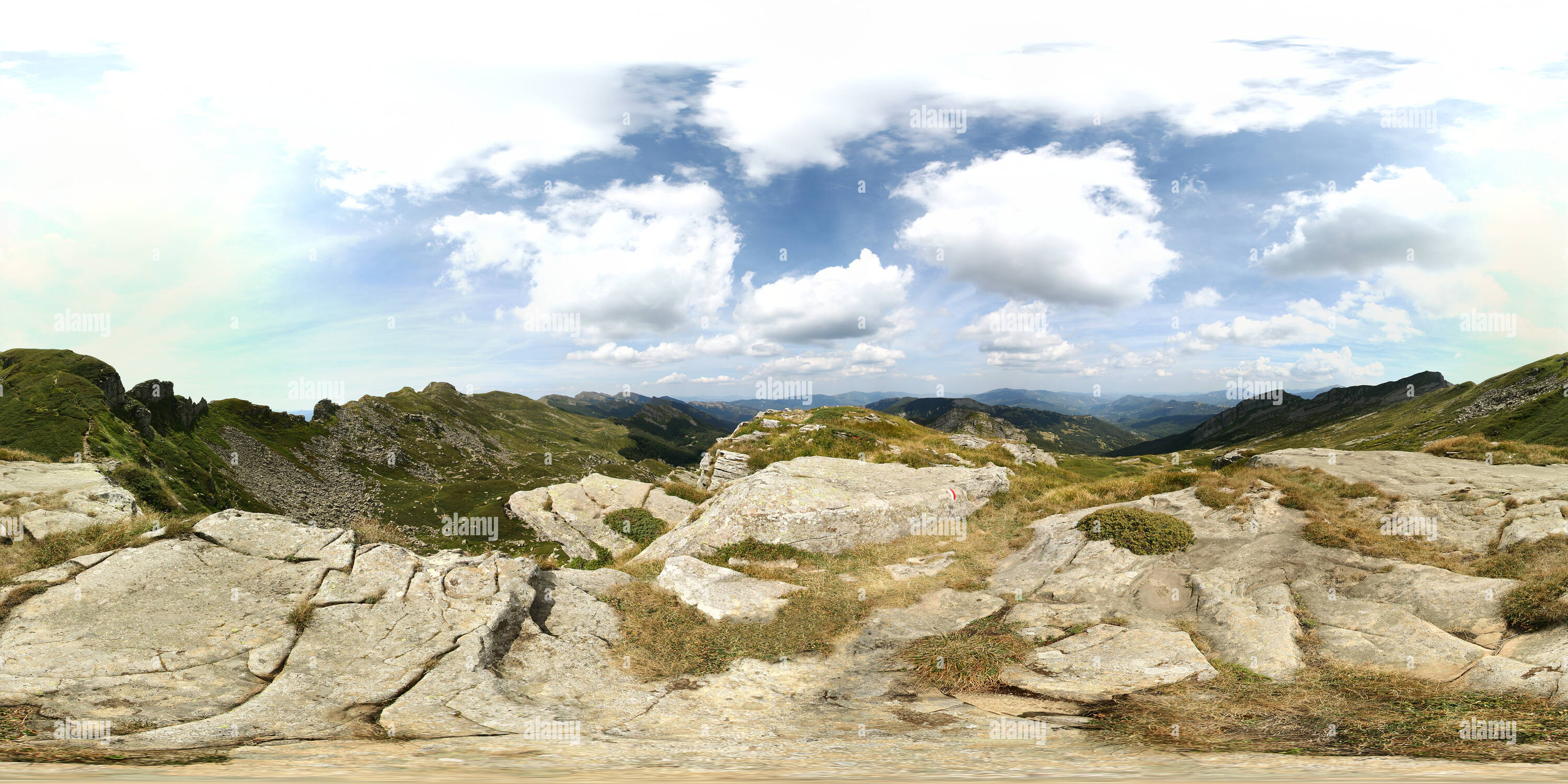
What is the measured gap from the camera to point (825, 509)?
28.1 meters

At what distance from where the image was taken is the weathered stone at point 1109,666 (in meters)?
13.5

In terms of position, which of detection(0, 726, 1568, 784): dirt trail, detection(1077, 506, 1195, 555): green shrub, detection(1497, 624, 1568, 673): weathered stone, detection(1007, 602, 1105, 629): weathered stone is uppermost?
detection(1077, 506, 1195, 555): green shrub

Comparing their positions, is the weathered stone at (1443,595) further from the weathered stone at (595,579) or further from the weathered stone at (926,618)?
the weathered stone at (595,579)

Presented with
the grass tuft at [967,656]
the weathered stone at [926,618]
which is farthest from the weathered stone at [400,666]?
the grass tuft at [967,656]

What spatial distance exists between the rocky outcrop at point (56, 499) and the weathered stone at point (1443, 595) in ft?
127

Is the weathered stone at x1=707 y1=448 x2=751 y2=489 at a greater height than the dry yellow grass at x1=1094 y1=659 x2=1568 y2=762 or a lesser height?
greater

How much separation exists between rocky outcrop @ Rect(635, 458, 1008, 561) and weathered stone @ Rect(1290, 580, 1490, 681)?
50.2ft

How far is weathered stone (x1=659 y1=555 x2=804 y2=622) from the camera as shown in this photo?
18641mm

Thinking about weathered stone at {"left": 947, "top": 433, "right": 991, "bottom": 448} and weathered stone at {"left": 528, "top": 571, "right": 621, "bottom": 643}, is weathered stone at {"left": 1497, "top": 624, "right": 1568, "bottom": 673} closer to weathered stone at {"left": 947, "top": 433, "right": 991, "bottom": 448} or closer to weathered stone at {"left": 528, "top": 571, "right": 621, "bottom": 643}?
weathered stone at {"left": 528, "top": 571, "right": 621, "bottom": 643}

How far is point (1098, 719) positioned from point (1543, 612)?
440 inches

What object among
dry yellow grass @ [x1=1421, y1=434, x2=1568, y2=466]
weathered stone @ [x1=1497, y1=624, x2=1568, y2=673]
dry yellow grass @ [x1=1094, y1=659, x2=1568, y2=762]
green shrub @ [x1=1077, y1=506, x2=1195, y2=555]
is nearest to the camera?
dry yellow grass @ [x1=1094, y1=659, x2=1568, y2=762]

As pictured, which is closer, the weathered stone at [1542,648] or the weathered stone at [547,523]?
the weathered stone at [1542,648]

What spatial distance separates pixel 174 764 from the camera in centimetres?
926

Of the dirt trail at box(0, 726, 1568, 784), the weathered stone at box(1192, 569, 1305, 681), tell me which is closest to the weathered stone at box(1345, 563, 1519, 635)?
the weathered stone at box(1192, 569, 1305, 681)
